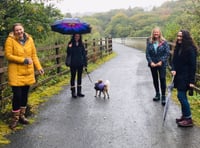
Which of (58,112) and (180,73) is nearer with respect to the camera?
(180,73)

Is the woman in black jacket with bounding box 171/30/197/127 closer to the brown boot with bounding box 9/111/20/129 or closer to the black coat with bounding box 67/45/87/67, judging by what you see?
the brown boot with bounding box 9/111/20/129

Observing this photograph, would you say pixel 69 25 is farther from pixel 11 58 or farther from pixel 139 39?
pixel 139 39

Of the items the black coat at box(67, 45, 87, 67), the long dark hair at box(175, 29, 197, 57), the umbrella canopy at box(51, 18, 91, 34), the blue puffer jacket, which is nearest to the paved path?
the black coat at box(67, 45, 87, 67)

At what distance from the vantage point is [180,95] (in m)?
6.64

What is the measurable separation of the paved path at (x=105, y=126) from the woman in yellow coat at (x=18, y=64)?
0.51 meters

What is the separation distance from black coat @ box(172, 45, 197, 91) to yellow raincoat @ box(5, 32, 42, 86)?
2620 millimetres

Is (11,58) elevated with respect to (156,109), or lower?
elevated

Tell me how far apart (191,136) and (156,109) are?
205cm

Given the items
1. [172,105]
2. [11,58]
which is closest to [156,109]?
[172,105]

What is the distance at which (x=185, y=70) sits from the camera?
6.60 meters

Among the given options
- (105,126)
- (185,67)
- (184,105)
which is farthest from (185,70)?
(105,126)

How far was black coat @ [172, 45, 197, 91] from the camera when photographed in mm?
6512

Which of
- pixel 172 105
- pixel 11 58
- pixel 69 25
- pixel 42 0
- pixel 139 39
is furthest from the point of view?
pixel 139 39

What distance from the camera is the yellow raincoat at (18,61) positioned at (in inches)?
247
